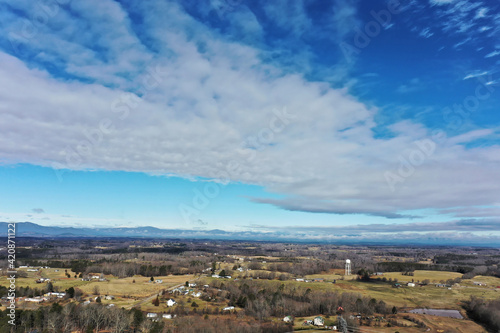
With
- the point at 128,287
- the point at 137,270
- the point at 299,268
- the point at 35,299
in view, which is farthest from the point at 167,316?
the point at 299,268

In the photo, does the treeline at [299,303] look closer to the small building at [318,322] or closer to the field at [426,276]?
the small building at [318,322]

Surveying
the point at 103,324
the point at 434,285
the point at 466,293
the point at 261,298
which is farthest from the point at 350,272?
the point at 103,324

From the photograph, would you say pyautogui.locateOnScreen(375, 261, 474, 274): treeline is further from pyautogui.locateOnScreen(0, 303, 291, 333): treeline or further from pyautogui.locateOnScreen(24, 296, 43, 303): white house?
pyautogui.locateOnScreen(24, 296, 43, 303): white house

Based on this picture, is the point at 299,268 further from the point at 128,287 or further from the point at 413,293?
Answer: the point at 128,287

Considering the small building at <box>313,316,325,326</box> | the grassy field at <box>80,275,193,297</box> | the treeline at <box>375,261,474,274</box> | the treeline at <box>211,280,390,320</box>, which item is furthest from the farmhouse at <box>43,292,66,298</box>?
the treeline at <box>375,261,474,274</box>

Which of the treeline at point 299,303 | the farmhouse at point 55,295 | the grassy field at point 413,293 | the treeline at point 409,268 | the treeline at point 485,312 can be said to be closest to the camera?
the treeline at point 485,312

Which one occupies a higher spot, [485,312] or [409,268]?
[485,312]

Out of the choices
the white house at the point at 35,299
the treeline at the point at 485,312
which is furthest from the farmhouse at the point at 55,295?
the treeline at the point at 485,312
